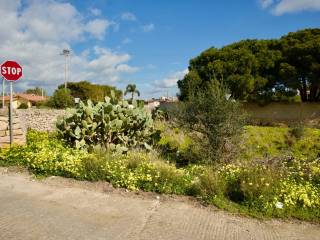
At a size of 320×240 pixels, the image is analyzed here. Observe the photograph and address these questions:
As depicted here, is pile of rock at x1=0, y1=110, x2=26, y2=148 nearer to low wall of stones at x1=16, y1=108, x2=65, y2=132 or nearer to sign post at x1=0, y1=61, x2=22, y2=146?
sign post at x1=0, y1=61, x2=22, y2=146

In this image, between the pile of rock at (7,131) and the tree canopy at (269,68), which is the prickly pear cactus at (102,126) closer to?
the pile of rock at (7,131)

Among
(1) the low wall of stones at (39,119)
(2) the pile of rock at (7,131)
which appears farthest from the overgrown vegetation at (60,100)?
(2) the pile of rock at (7,131)

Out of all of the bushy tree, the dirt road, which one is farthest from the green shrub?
the dirt road

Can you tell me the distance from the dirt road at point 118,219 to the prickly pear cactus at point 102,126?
4294 millimetres

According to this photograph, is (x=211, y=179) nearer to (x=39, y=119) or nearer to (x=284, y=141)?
(x=284, y=141)

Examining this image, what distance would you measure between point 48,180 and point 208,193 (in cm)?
340

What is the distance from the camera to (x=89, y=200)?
260 inches

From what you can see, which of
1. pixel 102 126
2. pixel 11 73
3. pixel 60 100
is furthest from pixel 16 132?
pixel 60 100

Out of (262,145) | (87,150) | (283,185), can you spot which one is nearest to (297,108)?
(262,145)

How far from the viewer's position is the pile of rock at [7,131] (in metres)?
11.5

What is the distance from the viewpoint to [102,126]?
1179cm

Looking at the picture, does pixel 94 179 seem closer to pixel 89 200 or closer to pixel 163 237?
pixel 89 200

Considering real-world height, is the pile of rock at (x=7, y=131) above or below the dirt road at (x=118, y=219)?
above

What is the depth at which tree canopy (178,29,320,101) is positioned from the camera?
3125cm
